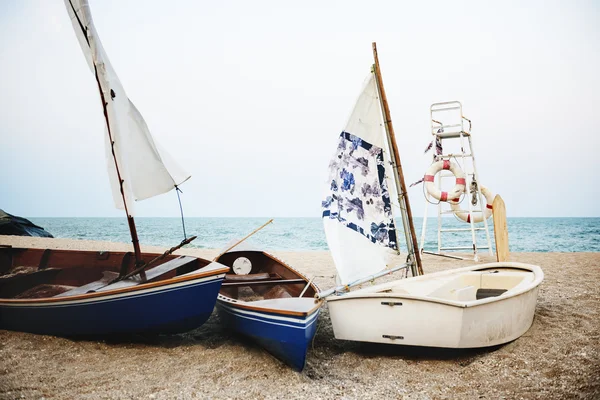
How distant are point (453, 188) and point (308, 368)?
24.3 feet

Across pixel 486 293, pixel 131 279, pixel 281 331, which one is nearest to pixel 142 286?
pixel 131 279

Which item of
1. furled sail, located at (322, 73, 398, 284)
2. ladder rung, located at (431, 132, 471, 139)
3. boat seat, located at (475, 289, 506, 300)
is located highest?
ladder rung, located at (431, 132, 471, 139)

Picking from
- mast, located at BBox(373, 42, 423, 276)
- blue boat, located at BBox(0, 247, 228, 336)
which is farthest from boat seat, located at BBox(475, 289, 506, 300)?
blue boat, located at BBox(0, 247, 228, 336)

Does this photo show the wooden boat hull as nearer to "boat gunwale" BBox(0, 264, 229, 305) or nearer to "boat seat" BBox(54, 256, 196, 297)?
"boat gunwale" BBox(0, 264, 229, 305)

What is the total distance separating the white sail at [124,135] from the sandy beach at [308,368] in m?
A: 1.97

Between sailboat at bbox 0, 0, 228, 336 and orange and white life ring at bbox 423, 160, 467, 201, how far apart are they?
6.68 m

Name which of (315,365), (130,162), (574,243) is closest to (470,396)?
(315,365)

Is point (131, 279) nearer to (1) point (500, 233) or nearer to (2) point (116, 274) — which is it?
(2) point (116, 274)

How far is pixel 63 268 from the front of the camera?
6855mm

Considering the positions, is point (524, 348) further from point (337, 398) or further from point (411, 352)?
point (337, 398)

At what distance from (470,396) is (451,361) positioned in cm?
77

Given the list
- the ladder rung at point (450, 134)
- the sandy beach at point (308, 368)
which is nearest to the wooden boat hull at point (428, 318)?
the sandy beach at point (308, 368)

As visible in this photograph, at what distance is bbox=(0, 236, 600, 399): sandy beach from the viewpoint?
382cm

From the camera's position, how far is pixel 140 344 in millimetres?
5129
